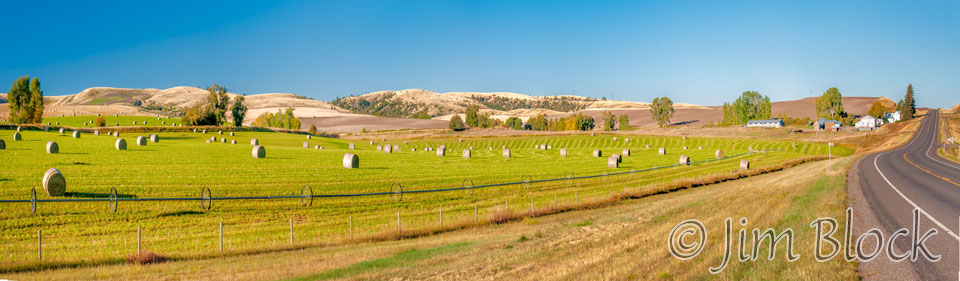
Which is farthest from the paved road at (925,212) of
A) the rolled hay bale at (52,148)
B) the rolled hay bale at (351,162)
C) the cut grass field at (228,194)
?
the rolled hay bale at (52,148)

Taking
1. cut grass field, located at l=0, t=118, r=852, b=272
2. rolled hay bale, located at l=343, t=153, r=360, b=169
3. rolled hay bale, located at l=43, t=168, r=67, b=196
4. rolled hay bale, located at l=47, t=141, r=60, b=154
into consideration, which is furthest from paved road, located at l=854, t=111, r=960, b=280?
rolled hay bale, located at l=47, t=141, r=60, b=154

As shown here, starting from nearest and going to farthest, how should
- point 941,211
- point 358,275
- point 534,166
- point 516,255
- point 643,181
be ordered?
point 358,275
point 516,255
point 941,211
point 643,181
point 534,166

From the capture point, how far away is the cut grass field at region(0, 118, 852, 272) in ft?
69.6

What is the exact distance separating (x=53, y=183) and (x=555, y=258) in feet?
86.1

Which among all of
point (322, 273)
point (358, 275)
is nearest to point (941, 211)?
point (358, 275)

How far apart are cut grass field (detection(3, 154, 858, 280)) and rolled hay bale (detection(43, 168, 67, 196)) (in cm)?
1182

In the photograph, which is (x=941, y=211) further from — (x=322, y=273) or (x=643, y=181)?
(x=643, y=181)

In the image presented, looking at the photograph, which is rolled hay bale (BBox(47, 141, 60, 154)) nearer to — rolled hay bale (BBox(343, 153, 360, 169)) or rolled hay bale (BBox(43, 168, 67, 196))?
rolled hay bale (BBox(43, 168, 67, 196))

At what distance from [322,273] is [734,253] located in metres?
12.2

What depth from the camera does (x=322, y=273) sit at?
637 inches

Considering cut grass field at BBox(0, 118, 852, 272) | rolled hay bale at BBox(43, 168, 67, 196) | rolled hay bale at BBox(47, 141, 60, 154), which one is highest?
rolled hay bale at BBox(47, 141, 60, 154)

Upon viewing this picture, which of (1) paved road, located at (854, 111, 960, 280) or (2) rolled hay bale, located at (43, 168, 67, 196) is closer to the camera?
(1) paved road, located at (854, 111, 960, 280)

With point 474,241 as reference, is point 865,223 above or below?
above

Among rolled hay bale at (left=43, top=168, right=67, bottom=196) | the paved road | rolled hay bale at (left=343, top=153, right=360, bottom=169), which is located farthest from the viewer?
rolled hay bale at (left=343, top=153, right=360, bottom=169)
